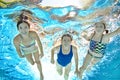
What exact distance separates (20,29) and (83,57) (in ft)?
1.16

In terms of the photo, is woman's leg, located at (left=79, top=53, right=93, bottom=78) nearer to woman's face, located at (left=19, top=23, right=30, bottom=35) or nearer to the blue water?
the blue water

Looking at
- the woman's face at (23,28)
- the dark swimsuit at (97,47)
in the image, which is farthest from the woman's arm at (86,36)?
the woman's face at (23,28)

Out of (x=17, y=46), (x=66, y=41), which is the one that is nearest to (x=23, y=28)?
(x=17, y=46)

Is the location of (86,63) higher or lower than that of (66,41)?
lower

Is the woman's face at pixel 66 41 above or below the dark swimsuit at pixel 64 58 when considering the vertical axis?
above

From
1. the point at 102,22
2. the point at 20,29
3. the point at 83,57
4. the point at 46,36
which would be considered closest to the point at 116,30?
the point at 102,22

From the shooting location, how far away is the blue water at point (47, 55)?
1771 mm

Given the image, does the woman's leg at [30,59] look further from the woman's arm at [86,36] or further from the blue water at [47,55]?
the woman's arm at [86,36]

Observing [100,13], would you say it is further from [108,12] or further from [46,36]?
[46,36]

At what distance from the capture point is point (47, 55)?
186 cm

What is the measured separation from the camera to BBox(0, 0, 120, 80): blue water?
5.81ft

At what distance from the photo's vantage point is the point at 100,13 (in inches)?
70.4

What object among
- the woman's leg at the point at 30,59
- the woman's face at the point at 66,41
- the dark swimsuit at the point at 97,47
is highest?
the woman's face at the point at 66,41

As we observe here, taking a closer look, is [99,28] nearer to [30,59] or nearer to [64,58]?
[64,58]
